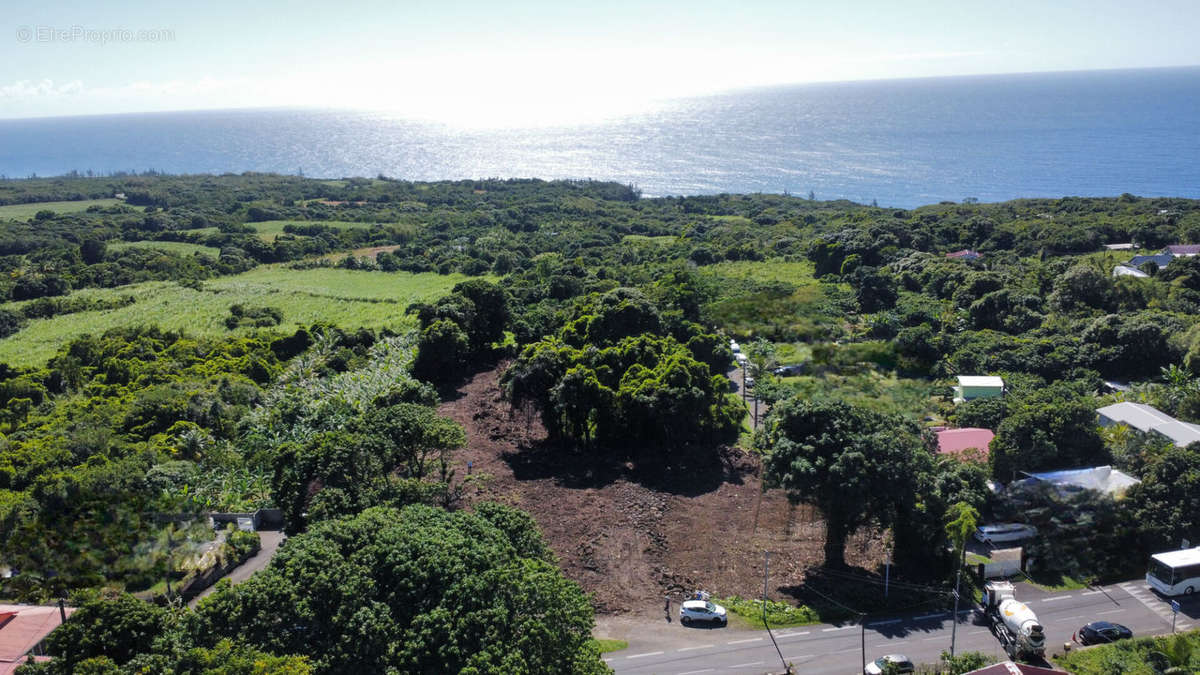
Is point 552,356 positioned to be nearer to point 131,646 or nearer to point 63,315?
point 131,646

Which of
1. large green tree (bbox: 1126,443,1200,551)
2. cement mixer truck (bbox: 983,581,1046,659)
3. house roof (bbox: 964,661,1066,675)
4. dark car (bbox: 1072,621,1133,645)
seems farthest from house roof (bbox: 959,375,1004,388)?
house roof (bbox: 964,661,1066,675)

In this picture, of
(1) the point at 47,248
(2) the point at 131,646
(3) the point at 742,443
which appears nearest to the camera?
(2) the point at 131,646

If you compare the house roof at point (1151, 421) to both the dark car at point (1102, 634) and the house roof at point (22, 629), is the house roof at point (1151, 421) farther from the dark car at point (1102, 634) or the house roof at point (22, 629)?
the house roof at point (22, 629)

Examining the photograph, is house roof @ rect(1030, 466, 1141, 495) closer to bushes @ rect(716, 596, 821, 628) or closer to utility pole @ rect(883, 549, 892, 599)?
utility pole @ rect(883, 549, 892, 599)

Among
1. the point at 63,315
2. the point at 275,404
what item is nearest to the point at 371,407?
the point at 275,404

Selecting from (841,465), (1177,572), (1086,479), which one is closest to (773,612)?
(841,465)
